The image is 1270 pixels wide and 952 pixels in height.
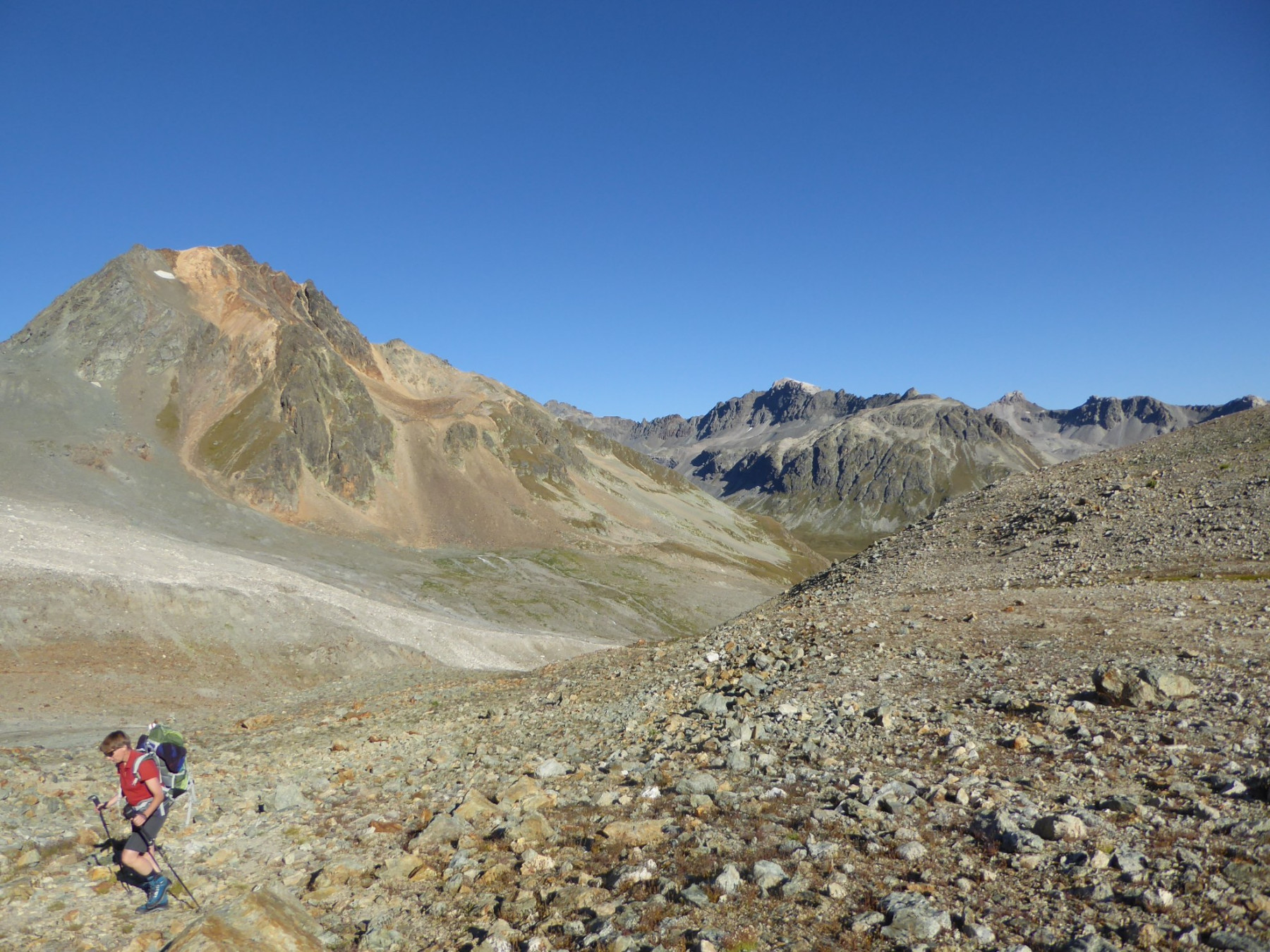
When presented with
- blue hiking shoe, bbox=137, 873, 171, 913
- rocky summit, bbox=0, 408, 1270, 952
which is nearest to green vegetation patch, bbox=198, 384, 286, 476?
rocky summit, bbox=0, 408, 1270, 952

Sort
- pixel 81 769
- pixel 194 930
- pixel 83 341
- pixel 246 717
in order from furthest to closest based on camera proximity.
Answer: pixel 83 341, pixel 246 717, pixel 81 769, pixel 194 930

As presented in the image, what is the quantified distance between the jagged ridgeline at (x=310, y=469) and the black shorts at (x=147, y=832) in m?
47.7

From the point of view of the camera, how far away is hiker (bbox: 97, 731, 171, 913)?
1013cm

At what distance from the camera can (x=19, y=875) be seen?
10.7 metres

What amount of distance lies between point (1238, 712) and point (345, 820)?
17.9 m

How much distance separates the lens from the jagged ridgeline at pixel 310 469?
90.8 m

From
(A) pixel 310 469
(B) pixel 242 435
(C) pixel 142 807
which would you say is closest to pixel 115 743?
(C) pixel 142 807

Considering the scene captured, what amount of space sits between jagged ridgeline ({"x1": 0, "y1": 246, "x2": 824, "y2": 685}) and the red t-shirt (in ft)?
156

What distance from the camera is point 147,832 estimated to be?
10703mm

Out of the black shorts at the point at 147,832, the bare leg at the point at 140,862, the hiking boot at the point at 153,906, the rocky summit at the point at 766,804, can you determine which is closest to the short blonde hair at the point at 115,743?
the black shorts at the point at 147,832

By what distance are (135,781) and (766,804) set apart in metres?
10.9

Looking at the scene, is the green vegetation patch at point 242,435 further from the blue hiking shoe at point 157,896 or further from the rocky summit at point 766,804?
the blue hiking shoe at point 157,896

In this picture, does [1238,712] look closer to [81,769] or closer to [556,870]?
[556,870]

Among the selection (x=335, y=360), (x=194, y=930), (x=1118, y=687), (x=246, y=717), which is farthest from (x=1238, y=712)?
(x=335, y=360)
